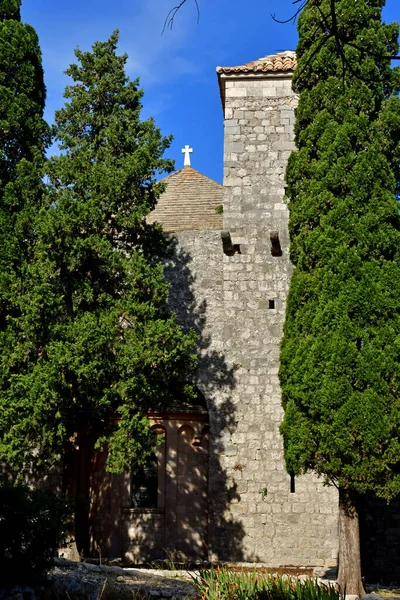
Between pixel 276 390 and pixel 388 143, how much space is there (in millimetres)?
4975

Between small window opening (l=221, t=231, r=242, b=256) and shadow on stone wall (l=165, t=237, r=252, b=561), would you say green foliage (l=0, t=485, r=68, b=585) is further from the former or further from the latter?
small window opening (l=221, t=231, r=242, b=256)

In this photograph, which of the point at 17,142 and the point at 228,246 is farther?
the point at 228,246

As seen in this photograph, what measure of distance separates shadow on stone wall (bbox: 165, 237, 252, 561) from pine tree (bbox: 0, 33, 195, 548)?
4.00ft

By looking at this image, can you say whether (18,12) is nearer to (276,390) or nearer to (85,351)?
(85,351)

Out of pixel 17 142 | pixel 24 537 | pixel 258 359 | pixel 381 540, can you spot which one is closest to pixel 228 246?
pixel 258 359

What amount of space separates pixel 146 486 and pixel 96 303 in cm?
456

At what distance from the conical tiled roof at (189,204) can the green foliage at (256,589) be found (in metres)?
8.73

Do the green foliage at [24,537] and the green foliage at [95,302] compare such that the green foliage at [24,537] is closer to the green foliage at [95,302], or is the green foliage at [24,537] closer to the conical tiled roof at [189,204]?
the green foliage at [95,302]

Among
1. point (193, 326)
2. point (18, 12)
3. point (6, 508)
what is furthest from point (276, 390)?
point (18, 12)

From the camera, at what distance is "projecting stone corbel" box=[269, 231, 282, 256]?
13852 millimetres

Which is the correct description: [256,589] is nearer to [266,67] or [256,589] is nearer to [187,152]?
[266,67]

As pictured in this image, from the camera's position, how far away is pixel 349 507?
972 centimetres

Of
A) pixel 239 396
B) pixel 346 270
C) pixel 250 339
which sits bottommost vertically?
pixel 239 396

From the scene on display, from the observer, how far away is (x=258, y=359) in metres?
13.8
